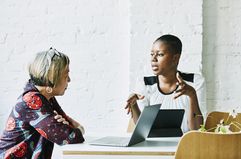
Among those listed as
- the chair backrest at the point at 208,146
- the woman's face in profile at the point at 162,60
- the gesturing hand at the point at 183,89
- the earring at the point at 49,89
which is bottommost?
the chair backrest at the point at 208,146

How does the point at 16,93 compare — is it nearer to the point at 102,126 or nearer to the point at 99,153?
the point at 102,126

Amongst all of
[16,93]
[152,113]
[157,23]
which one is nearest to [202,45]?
[157,23]

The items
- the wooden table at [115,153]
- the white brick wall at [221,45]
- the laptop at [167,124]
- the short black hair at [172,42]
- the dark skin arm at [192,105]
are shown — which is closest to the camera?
the wooden table at [115,153]

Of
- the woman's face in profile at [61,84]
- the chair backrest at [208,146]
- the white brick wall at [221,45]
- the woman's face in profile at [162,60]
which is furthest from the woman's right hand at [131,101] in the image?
the chair backrest at [208,146]

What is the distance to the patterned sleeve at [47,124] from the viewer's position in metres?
1.80

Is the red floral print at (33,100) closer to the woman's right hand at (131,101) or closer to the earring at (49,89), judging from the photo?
the earring at (49,89)

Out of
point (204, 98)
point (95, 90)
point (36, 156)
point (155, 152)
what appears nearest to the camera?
point (155, 152)

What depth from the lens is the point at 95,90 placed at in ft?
9.80

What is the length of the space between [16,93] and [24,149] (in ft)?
4.05

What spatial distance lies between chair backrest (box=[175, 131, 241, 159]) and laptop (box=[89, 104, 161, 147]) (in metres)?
0.29

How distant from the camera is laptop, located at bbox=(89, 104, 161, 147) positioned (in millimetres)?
1844

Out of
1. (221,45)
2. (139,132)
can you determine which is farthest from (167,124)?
(221,45)

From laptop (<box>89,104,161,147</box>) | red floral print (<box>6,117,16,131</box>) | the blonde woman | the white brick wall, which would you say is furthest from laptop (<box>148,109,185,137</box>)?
the white brick wall

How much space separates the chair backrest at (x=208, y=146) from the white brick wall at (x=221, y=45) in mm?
1346
